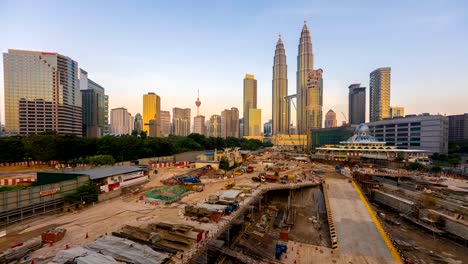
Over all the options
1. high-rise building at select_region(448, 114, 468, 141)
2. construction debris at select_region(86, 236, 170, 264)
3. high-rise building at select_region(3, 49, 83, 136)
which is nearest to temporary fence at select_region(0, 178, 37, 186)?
construction debris at select_region(86, 236, 170, 264)

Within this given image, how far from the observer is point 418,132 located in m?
123

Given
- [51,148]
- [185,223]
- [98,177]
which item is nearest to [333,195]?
[185,223]

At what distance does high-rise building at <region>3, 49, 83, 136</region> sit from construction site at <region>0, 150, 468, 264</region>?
136m

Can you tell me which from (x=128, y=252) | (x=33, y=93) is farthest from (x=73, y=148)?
(x=33, y=93)

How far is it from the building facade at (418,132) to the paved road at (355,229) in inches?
4086

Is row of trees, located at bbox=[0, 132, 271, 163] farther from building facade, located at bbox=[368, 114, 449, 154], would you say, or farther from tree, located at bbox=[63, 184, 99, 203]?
building facade, located at bbox=[368, 114, 449, 154]

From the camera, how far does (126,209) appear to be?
35.1 m

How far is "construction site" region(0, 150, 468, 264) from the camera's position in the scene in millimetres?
22047

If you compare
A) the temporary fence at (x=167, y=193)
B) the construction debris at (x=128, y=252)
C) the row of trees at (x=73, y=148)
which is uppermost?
the row of trees at (x=73, y=148)

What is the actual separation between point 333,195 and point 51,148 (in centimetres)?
9223

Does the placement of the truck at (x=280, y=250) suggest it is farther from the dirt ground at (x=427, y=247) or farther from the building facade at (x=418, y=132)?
the building facade at (x=418, y=132)

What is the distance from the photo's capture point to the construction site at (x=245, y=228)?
2205 centimetres

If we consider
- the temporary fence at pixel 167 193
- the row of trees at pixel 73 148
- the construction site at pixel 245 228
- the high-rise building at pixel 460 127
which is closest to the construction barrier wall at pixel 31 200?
the construction site at pixel 245 228

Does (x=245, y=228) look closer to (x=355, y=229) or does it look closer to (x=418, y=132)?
(x=355, y=229)
